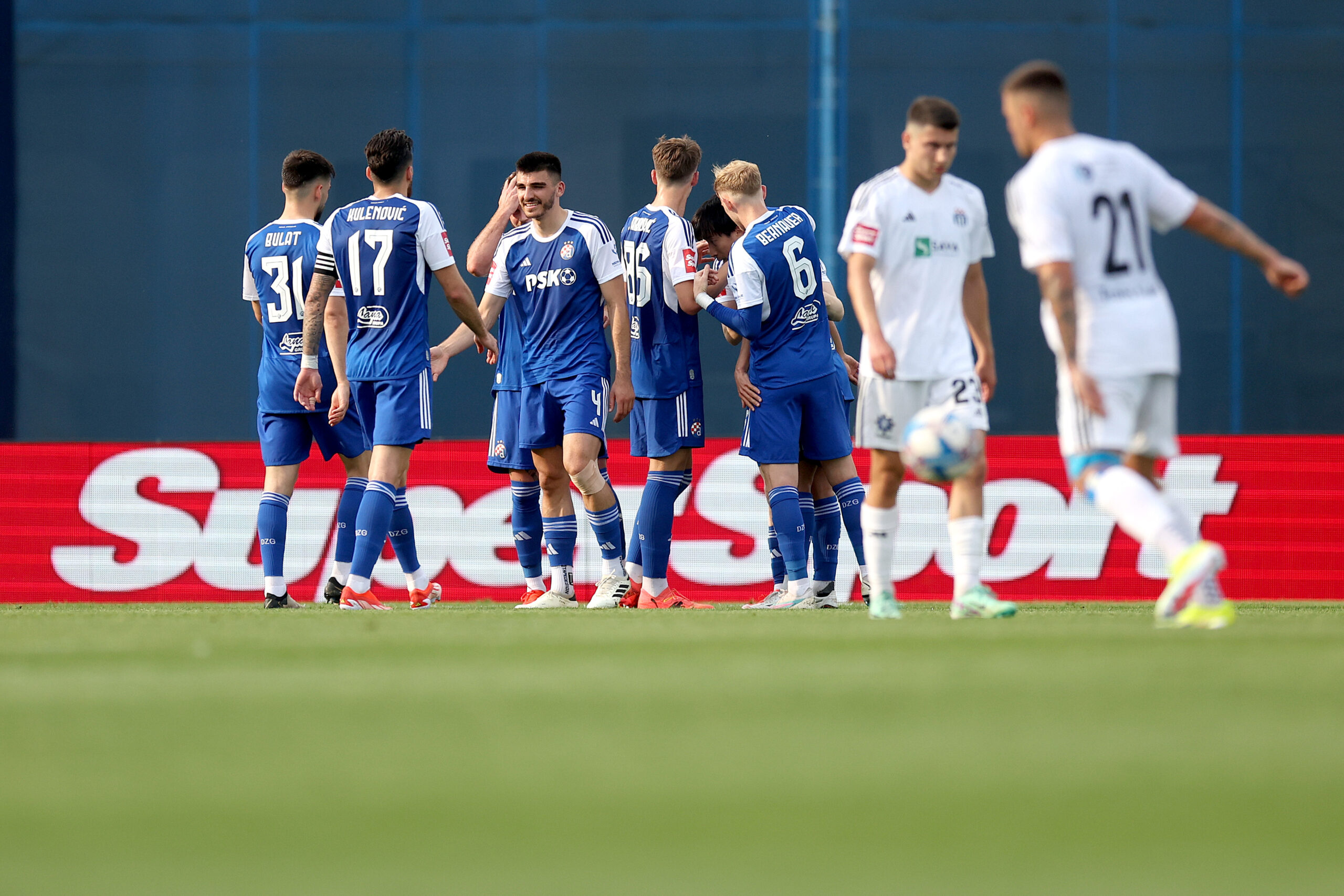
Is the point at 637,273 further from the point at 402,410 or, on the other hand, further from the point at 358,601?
the point at 358,601

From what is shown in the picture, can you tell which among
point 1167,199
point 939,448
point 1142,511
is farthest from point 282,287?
point 1142,511

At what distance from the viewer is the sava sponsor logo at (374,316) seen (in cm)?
770

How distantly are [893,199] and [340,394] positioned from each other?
3.09 metres

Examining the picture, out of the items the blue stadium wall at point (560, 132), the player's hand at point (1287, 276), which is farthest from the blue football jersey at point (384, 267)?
the blue stadium wall at point (560, 132)

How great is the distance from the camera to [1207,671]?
3.64 metres

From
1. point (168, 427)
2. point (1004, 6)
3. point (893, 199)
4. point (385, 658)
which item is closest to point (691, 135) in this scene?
point (1004, 6)

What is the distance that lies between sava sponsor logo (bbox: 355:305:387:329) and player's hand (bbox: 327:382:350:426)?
323 millimetres

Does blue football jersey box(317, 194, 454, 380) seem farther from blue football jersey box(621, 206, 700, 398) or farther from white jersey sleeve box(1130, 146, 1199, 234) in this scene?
white jersey sleeve box(1130, 146, 1199, 234)

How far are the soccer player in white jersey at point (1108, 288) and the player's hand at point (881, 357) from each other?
938 millimetres

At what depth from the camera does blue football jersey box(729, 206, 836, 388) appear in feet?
25.0

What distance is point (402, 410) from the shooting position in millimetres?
7660

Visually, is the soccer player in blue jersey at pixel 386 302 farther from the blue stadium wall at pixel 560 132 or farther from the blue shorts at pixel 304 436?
the blue stadium wall at pixel 560 132

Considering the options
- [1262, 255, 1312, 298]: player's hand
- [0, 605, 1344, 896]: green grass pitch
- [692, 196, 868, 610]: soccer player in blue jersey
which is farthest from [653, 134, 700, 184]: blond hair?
[0, 605, 1344, 896]: green grass pitch

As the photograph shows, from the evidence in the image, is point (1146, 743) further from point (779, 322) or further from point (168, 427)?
point (168, 427)
